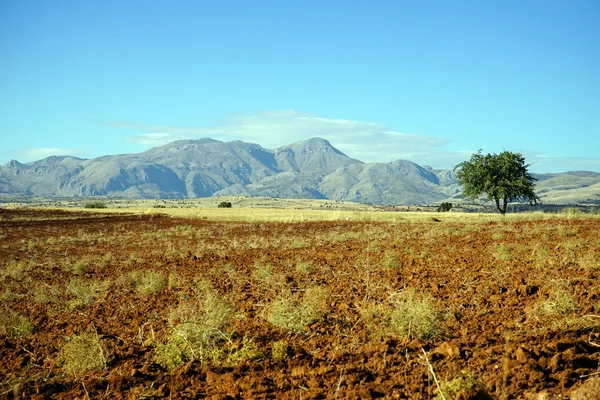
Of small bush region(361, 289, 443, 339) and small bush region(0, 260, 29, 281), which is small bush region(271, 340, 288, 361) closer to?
small bush region(361, 289, 443, 339)

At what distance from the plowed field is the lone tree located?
31476mm

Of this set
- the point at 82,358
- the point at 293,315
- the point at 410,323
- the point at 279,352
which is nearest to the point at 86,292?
the point at 82,358

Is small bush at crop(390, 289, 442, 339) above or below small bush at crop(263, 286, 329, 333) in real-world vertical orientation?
above

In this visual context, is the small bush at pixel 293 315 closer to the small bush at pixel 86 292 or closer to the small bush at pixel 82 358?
the small bush at pixel 82 358

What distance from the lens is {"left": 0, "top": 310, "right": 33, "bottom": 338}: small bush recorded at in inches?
374

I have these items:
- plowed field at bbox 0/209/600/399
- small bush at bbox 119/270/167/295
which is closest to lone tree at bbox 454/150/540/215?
plowed field at bbox 0/209/600/399

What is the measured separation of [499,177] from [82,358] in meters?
45.0

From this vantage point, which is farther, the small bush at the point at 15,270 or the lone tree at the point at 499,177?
the lone tree at the point at 499,177

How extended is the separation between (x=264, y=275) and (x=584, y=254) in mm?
8482

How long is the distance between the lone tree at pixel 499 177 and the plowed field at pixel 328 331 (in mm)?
31476

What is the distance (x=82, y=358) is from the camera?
6.83 metres

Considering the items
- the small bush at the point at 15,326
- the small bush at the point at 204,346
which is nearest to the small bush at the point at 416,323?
the small bush at the point at 204,346

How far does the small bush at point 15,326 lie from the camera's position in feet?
31.2

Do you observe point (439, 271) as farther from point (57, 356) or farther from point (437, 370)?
point (57, 356)
